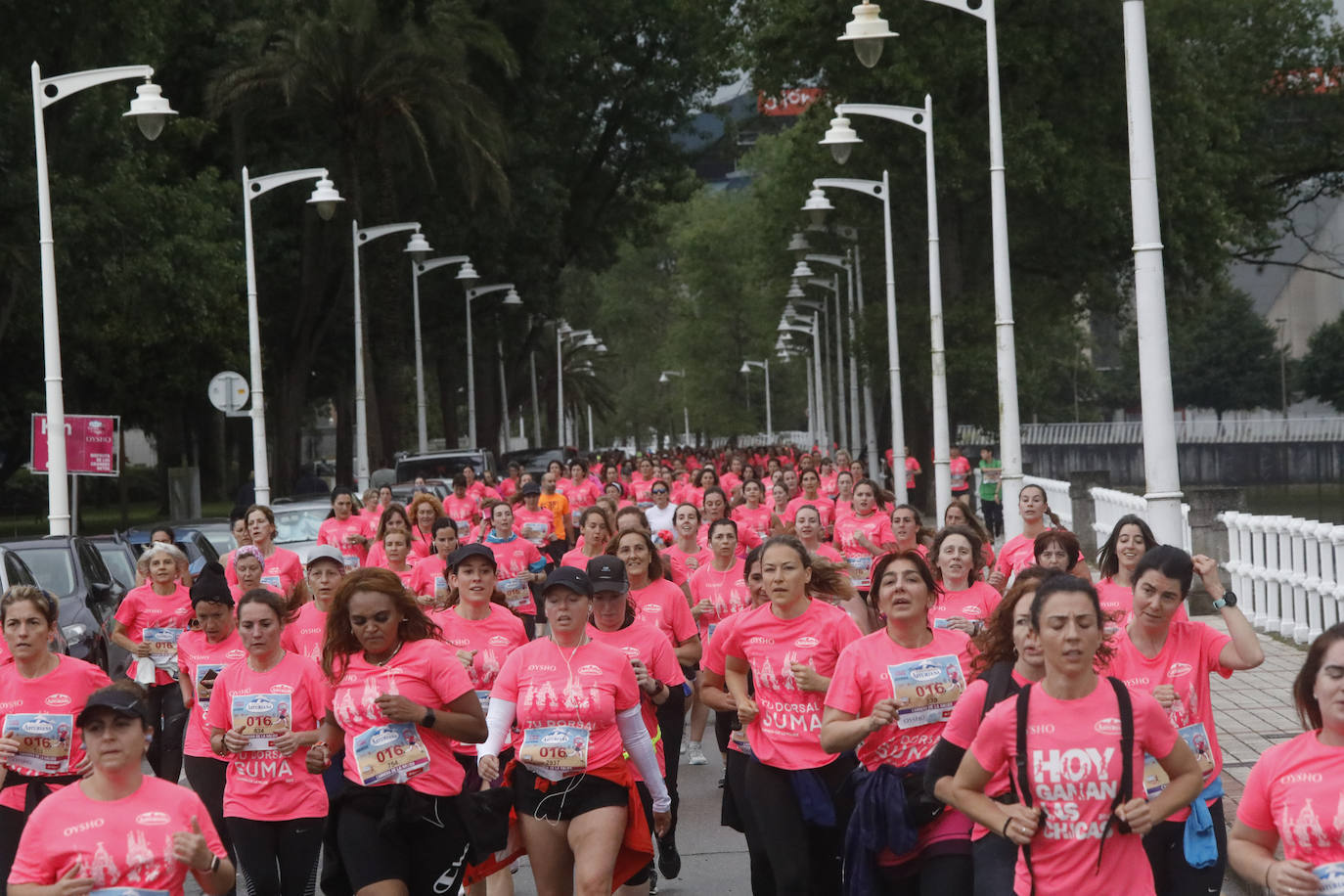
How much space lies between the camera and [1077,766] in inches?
209

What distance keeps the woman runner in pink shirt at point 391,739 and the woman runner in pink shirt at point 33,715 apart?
120 cm

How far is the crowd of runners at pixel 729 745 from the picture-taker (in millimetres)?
5359

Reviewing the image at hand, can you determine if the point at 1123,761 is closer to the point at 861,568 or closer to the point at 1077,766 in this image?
the point at 1077,766

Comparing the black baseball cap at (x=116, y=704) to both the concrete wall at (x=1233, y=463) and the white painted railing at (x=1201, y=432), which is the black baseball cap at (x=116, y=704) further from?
the white painted railing at (x=1201, y=432)

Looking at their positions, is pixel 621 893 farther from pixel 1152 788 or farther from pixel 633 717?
pixel 1152 788

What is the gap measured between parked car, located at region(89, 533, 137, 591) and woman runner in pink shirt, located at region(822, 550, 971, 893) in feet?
37.6

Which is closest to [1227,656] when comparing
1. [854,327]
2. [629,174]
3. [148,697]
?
[148,697]

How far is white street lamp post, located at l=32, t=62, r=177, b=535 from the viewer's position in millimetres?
20234

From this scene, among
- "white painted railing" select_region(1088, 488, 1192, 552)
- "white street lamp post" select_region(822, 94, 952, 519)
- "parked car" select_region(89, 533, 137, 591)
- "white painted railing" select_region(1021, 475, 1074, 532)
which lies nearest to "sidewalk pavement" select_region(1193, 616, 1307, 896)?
"white painted railing" select_region(1088, 488, 1192, 552)

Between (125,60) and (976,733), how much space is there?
88.4ft

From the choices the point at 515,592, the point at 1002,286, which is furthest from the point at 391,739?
the point at 1002,286

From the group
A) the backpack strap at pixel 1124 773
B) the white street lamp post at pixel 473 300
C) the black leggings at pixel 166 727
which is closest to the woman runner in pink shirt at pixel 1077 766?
the backpack strap at pixel 1124 773

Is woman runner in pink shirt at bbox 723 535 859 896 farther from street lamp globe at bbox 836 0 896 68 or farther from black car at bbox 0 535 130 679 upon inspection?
street lamp globe at bbox 836 0 896 68

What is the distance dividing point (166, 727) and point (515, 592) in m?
3.44
